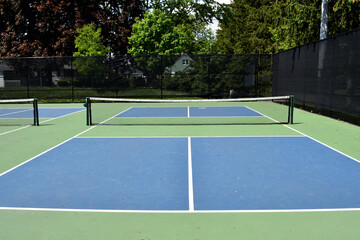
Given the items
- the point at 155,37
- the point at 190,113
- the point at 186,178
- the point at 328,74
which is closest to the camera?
the point at 186,178

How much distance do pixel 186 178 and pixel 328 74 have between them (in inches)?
388

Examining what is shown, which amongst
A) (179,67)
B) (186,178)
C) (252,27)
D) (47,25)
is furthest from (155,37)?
(186,178)

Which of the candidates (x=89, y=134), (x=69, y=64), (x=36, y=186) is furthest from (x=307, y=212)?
(x=69, y=64)

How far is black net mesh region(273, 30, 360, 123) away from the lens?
11.4 m

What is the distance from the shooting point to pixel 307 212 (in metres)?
4.46

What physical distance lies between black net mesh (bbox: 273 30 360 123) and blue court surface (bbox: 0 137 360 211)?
4.16m

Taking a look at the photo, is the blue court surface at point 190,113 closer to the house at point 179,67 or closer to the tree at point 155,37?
the house at point 179,67

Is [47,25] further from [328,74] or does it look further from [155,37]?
[328,74]

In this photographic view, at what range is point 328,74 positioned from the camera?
13.4m

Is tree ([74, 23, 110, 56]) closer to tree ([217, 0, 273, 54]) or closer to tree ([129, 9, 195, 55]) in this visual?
tree ([129, 9, 195, 55])

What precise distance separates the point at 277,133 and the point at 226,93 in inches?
487

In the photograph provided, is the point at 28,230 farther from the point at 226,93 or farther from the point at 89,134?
the point at 226,93

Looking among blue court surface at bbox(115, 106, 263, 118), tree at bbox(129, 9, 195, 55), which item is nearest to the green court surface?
blue court surface at bbox(115, 106, 263, 118)

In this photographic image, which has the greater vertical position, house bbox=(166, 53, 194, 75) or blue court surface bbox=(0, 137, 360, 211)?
house bbox=(166, 53, 194, 75)
